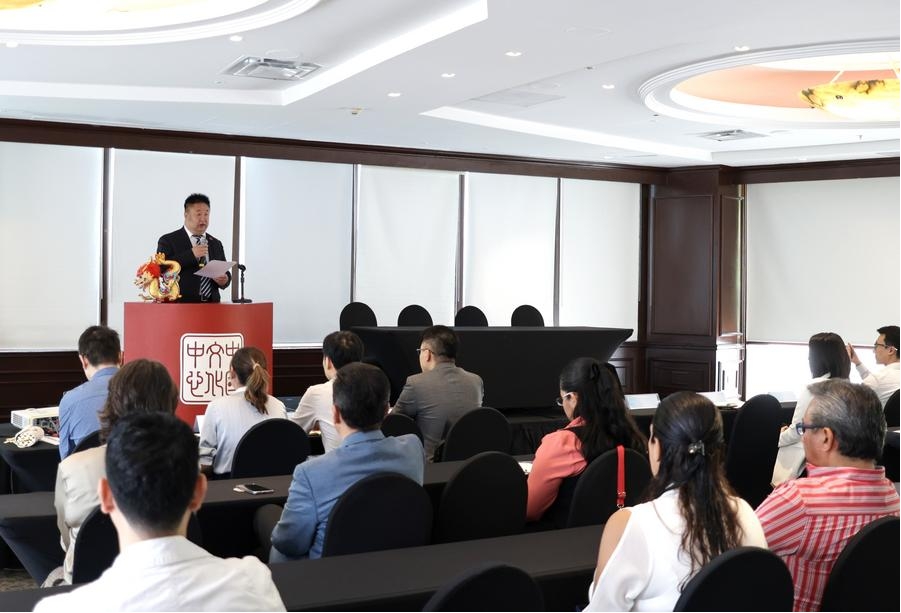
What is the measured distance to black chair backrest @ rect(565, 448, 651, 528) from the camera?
3.40 meters

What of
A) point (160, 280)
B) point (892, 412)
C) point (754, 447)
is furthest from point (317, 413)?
point (892, 412)

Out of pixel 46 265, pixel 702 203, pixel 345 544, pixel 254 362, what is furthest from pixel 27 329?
pixel 702 203

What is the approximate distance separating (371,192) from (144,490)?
9.05m

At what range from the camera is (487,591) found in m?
1.88

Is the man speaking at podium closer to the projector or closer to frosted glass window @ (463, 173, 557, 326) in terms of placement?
the projector

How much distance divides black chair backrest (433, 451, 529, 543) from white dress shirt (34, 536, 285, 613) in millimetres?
1687

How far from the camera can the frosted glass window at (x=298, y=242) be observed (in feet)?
32.6

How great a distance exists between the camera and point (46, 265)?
8914 mm

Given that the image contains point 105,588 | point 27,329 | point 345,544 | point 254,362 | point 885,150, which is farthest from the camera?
point 885,150

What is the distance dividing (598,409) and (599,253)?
28.3ft

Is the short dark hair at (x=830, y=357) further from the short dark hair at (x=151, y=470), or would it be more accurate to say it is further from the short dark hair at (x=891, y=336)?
the short dark hair at (x=151, y=470)

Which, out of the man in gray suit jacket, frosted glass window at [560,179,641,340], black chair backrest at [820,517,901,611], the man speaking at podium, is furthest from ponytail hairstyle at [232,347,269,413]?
frosted glass window at [560,179,641,340]

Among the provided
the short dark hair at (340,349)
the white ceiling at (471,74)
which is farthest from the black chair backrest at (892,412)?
the short dark hair at (340,349)

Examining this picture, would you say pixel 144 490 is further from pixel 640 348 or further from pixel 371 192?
pixel 640 348
